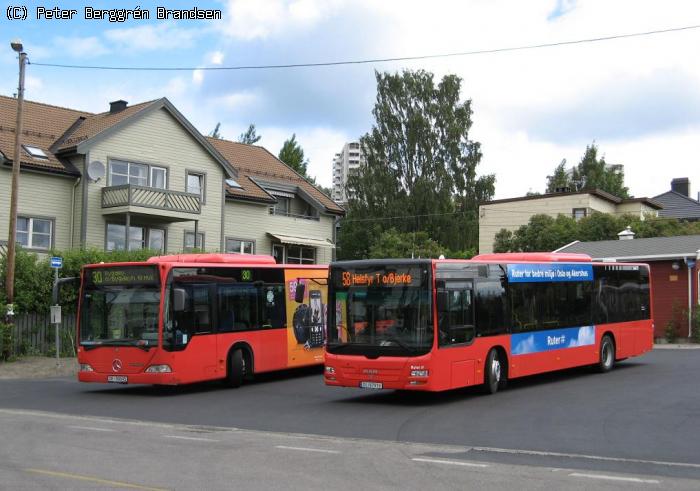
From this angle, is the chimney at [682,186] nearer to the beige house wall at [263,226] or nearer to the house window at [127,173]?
the beige house wall at [263,226]

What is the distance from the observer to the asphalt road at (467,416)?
10.4 meters

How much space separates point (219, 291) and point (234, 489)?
36.1 feet

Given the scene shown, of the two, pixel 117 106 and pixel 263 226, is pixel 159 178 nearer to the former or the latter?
pixel 117 106

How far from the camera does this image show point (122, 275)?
1827 centimetres

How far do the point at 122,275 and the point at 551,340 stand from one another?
9.49 metres

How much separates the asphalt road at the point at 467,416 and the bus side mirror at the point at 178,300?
1879mm

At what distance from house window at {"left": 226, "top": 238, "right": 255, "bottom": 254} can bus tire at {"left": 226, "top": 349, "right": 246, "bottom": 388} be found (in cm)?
2172

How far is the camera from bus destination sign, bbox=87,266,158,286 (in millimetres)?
17938

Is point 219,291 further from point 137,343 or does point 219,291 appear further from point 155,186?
point 155,186

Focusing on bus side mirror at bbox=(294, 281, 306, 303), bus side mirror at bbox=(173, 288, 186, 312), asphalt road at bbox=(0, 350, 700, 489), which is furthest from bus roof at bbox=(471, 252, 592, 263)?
bus side mirror at bbox=(173, 288, 186, 312)

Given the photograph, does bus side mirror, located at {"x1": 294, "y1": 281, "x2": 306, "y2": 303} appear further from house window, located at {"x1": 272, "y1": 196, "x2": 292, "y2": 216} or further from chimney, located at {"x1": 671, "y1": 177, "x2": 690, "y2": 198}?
chimney, located at {"x1": 671, "y1": 177, "x2": 690, "y2": 198}

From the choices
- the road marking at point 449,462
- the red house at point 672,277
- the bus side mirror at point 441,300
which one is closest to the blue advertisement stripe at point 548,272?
the bus side mirror at point 441,300

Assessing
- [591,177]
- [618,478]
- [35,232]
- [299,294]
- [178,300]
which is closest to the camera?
[618,478]

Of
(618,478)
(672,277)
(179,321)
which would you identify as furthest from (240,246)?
(618,478)
